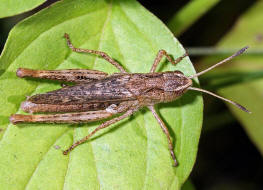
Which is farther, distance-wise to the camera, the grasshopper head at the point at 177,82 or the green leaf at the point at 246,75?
the green leaf at the point at 246,75

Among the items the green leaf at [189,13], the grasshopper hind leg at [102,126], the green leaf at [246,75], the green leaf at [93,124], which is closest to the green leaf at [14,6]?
the green leaf at [93,124]

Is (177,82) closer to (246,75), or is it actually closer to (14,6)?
(246,75)

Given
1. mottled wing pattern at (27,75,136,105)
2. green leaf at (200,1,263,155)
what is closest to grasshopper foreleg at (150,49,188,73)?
mottled wing pattern at (27,75,136,105)

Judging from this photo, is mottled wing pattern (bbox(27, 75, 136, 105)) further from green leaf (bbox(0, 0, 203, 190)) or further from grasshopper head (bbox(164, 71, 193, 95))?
grasshopper head (bbox(164, 71, 193, 95))

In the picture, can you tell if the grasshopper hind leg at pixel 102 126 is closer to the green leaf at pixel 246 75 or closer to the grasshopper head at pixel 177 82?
the grasshopper head at pixel 177 82

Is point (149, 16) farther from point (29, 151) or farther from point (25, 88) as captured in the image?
point (29, 151)

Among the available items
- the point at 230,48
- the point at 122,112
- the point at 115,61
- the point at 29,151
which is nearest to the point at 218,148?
the point at 230,48
